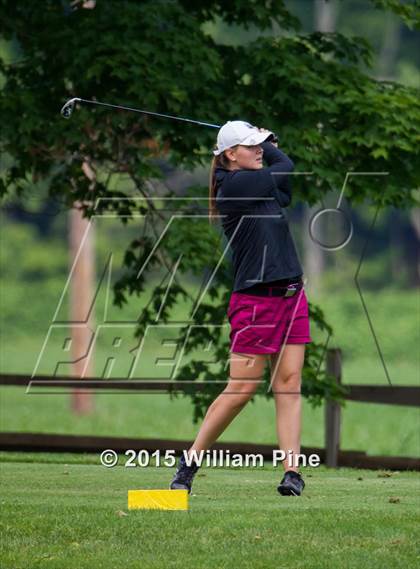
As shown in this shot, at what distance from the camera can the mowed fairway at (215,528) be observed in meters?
6.13

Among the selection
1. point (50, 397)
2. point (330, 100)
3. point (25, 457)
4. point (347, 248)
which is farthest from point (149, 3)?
point (347, 248)

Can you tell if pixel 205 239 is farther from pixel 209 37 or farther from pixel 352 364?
pixel 352 364

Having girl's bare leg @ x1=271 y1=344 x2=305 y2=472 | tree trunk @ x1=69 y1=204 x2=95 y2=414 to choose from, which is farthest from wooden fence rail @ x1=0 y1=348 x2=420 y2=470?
tree trunk @ x1=69 y1=204 x2=95 y2=414

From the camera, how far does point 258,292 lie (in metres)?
7.40

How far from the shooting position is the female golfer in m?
7.31

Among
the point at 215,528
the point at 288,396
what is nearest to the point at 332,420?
the point at 288,396

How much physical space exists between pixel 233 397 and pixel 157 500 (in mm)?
705

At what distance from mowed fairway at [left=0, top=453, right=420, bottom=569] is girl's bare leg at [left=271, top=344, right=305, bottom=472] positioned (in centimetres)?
32

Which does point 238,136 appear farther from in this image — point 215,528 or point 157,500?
point 215,528

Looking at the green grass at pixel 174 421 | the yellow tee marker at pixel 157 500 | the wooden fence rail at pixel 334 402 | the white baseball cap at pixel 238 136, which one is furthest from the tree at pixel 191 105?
the green grass at pixel 174 421

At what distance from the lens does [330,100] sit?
1216 cm

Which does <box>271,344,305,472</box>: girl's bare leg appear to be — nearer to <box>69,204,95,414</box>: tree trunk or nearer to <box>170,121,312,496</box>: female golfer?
<box>170,121,312,496</box>: female golfer

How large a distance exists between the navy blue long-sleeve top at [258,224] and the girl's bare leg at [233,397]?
1.31 feet

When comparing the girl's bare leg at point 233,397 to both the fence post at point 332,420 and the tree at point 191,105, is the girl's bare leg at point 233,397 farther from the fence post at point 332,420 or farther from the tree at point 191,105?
the fence post at point 332,420
